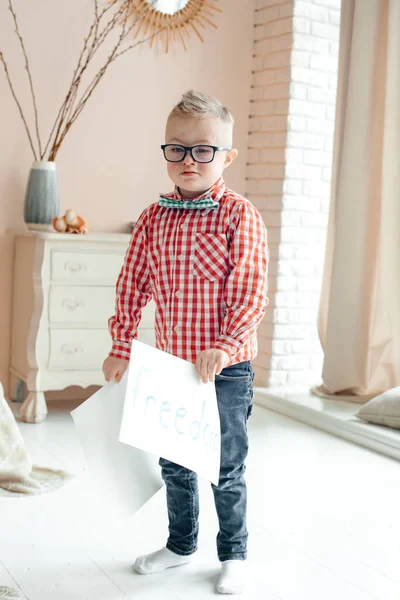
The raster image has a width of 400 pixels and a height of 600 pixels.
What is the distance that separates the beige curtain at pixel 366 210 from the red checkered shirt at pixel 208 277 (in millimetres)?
1903

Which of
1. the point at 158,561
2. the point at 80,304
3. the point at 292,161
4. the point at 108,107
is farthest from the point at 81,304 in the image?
the point at 158,561

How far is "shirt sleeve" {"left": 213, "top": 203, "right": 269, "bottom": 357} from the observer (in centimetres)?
165

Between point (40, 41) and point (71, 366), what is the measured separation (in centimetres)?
139

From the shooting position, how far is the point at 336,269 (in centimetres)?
368

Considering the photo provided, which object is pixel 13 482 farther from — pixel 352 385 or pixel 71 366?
pixel 352 385

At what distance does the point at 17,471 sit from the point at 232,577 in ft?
2.89

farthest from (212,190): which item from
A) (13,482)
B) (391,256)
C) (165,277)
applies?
(391,256)

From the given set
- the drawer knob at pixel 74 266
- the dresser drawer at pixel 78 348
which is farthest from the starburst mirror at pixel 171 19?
the dresser drawer at pixel 78 348

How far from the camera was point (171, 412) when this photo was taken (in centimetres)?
159

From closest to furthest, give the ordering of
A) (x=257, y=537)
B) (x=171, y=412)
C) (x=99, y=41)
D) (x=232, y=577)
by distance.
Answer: (x=171, y=412), (x=232, y=577), (x=257, y=537), (x=99, y=41)

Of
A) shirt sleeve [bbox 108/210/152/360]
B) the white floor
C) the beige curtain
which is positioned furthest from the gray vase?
shirt sleeve [bbox 108/210/152/360]

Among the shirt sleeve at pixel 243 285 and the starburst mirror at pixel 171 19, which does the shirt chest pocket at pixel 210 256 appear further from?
the starburst mirror at pixel 171 19

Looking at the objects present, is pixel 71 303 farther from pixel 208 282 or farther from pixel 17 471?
pixel 208 282

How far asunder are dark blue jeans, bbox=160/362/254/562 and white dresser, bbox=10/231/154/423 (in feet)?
4.79
